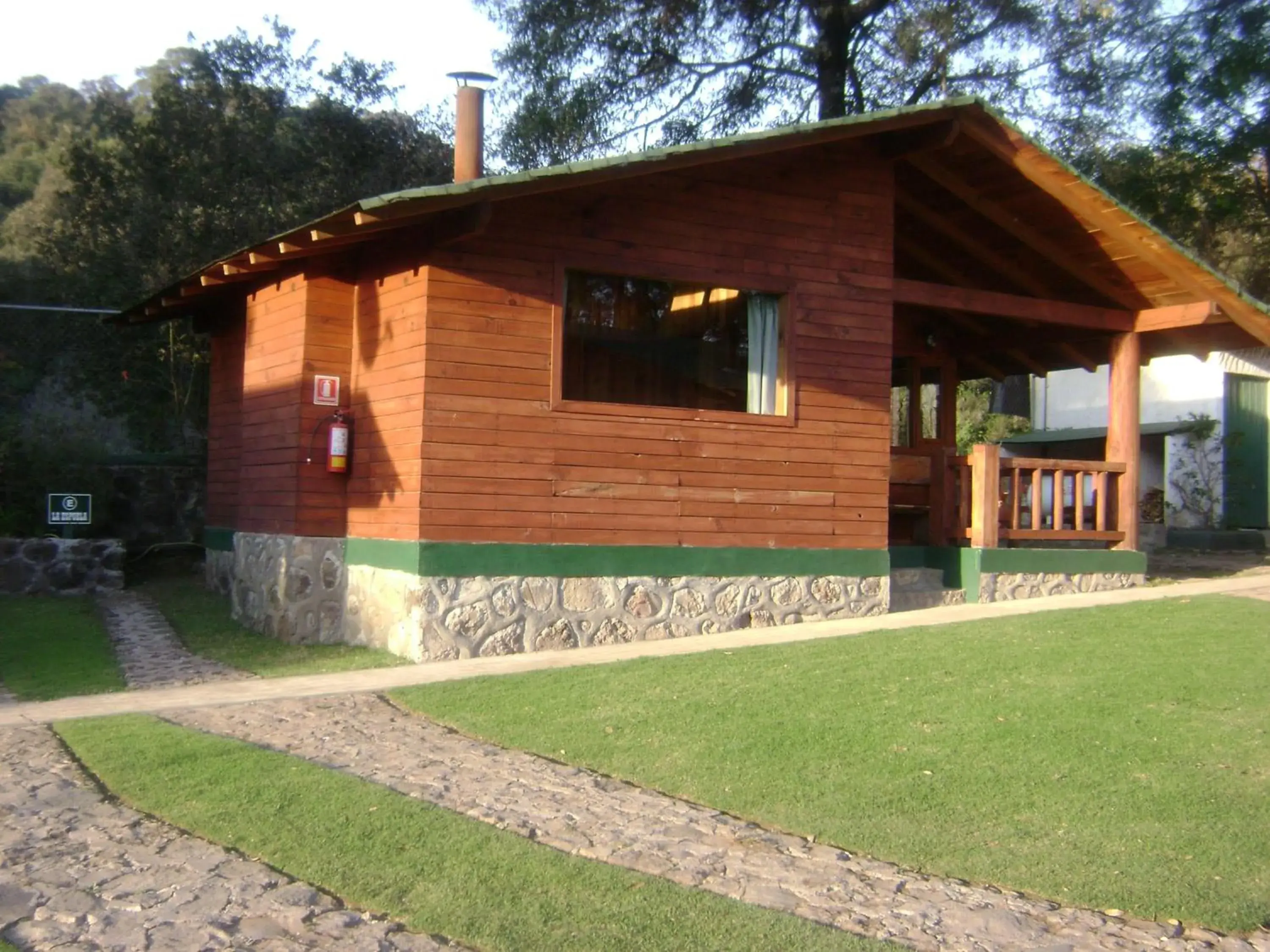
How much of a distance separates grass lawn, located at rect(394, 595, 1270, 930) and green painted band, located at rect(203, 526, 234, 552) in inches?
251

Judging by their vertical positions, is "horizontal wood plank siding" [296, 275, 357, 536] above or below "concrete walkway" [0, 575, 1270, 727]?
above

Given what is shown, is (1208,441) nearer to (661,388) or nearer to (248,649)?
(661,388)

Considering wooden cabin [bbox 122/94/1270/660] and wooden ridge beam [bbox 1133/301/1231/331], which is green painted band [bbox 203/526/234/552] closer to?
wooden cabin [bbox 122/94/1270/660]

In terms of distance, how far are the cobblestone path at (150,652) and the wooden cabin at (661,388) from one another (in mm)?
960

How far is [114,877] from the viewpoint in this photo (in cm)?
522

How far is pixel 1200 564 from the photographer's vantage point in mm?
16641

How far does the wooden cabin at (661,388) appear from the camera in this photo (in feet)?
34.3

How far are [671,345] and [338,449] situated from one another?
10.3 ft

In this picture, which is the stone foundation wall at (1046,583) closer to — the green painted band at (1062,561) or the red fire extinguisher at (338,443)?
the green painted band at (1062,561)

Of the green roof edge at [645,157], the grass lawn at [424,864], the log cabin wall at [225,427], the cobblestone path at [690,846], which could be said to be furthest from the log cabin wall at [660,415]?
the grass lawn at [424,864]

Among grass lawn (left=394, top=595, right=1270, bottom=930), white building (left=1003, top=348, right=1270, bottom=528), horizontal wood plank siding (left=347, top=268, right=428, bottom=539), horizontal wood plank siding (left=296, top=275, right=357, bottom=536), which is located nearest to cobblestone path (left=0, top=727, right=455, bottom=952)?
grass lawn (left=394, top=595, right=1270, bottom=930)

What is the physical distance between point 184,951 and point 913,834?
309cm

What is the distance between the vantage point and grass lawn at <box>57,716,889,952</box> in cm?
463

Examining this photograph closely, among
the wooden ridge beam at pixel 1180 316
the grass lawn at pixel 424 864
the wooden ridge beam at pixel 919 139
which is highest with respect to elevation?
the wooden ridge beam at pixel 919 139
